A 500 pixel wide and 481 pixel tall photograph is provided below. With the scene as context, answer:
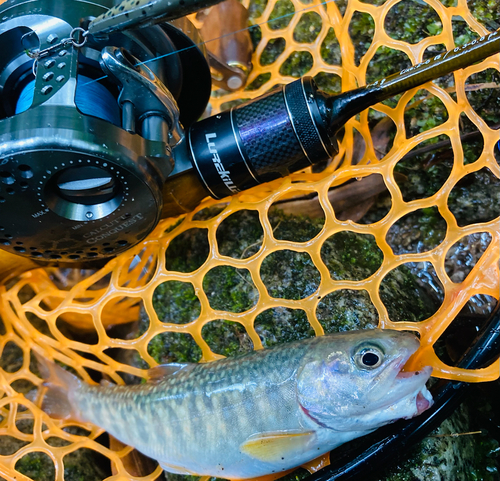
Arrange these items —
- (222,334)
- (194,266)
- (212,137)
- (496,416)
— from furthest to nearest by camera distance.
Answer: (194,266)
(222,334)
(496,416)
(212,137)

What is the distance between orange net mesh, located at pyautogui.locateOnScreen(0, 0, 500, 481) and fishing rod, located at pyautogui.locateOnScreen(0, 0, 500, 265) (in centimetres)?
23

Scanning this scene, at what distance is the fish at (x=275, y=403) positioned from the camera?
1.13 m

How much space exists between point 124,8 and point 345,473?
133 cm

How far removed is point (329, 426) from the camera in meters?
1.19

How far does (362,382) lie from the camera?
1.14 meters

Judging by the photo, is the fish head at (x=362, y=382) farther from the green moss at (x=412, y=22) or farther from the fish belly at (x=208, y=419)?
the green moss at (x=412, y=22)

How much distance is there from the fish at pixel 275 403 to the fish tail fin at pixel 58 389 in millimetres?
311

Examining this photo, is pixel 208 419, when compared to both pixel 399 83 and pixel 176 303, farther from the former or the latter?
pixel 399 83

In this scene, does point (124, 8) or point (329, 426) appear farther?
point (329, 426)

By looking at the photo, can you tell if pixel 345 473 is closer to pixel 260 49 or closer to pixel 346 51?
pixel 346 51

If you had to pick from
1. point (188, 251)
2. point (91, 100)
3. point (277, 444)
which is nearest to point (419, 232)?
point (188, 251)

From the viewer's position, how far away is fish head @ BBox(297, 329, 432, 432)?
3.67 feet

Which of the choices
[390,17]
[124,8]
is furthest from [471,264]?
[124,8]

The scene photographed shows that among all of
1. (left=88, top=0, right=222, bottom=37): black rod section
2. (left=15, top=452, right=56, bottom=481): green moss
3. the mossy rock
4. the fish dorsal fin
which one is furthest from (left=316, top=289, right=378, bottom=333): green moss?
(left=15, top=452, right=56, bottom=481): green moss
